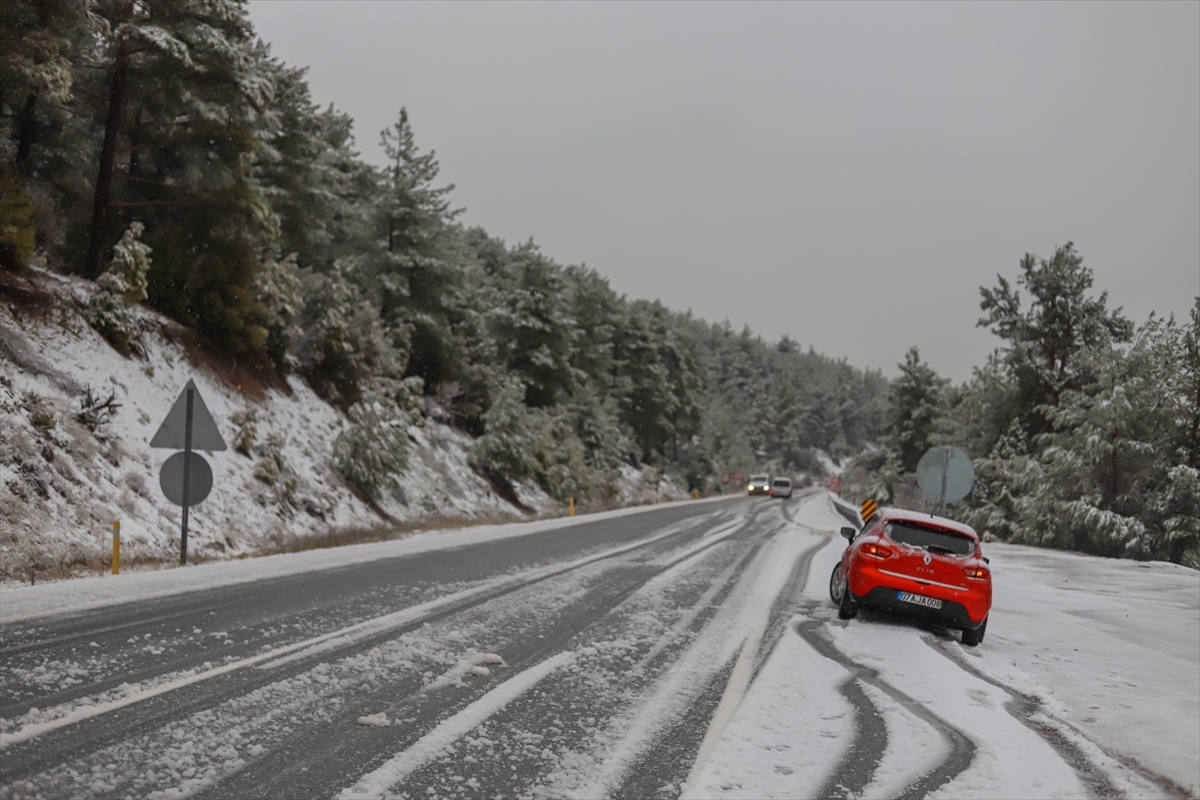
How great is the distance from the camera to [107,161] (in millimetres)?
17812

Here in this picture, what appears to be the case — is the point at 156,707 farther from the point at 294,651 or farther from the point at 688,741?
the point at 688,741

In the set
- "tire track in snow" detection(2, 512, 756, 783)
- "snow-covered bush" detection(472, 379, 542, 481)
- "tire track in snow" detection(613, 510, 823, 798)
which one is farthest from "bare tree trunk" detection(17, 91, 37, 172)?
"snow-covered bush" detection(472, 379, 542, 481)

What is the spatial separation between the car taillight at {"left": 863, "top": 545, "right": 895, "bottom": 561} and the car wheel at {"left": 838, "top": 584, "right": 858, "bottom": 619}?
0.52 m

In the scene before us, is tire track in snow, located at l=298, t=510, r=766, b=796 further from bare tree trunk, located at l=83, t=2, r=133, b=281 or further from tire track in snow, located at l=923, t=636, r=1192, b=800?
bare tree trunk, located at l=83, t=2, r=133, b=281

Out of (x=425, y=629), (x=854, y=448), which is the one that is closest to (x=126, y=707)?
(x=425, y=629)

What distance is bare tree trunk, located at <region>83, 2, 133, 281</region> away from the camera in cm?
1761

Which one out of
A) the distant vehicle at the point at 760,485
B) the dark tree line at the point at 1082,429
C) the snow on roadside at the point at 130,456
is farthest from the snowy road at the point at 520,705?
the distant vehicle at the point at 760,485

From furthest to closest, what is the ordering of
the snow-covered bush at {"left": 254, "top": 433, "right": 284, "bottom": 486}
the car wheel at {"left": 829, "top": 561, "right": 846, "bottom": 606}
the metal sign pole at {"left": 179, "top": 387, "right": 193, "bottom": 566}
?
the snow-covered bush at {"left": 254, "top": 433, "right": 284, "bottom": 486} < the metal sign pole at {"left": 179, "top": 387, "right": 193, "bottom": 566} < the car wheel at {"left": 829, "top": 561, "right": 846, "bottom": 606}

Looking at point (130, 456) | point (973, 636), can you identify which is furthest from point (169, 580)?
point (973, 636)

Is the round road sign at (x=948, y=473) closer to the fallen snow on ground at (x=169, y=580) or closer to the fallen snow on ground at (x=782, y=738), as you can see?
the fallen snow on ground at (x=782, y=738)

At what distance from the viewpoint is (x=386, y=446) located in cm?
2262

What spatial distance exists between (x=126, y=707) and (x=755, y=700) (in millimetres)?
4176

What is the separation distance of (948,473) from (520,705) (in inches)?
498

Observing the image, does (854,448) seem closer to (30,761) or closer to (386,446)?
(386,446)
